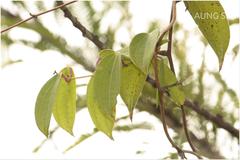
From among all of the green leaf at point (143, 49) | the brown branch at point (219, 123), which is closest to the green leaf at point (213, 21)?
the green leaf at point (143, 49)

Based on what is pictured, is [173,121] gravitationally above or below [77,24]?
below

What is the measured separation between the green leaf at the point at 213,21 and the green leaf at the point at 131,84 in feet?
0.18

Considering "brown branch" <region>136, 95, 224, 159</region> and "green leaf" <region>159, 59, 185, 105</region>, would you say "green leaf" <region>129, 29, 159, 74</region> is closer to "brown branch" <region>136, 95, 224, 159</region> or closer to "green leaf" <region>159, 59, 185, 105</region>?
"green leaf" <region>159, 59, 185, 105</region>

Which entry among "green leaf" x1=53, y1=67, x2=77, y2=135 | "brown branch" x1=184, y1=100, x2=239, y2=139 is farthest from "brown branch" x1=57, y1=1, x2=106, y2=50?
"brown branch" x1=184, y1=100, x2=239, y2=139

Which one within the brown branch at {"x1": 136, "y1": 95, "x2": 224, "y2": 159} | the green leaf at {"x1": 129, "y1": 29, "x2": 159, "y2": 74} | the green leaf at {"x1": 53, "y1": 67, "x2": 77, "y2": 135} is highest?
the green leaf at {"x1": 129, "y1": 29, "x2": 159, "y2": 74}

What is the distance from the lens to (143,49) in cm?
29

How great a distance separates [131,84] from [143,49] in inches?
1.7

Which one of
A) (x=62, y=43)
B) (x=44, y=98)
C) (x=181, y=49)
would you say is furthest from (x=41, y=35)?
(x=44, y=98)

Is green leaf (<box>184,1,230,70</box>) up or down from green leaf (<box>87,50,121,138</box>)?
up

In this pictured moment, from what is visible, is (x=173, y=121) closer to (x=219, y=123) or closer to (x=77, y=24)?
(x=219, y=123)

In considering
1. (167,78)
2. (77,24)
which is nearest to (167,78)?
(167,78)

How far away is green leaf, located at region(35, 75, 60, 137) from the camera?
0.32 metres

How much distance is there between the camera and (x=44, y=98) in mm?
334

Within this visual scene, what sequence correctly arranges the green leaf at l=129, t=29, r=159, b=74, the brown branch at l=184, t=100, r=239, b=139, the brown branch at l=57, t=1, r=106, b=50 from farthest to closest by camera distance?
the brown branch at l=184, t=100, r=239, b=139 → the brown branch at l=57, t=1, r=106, b=50 → the green leaf at l=129, t=29, r=159, b=74
